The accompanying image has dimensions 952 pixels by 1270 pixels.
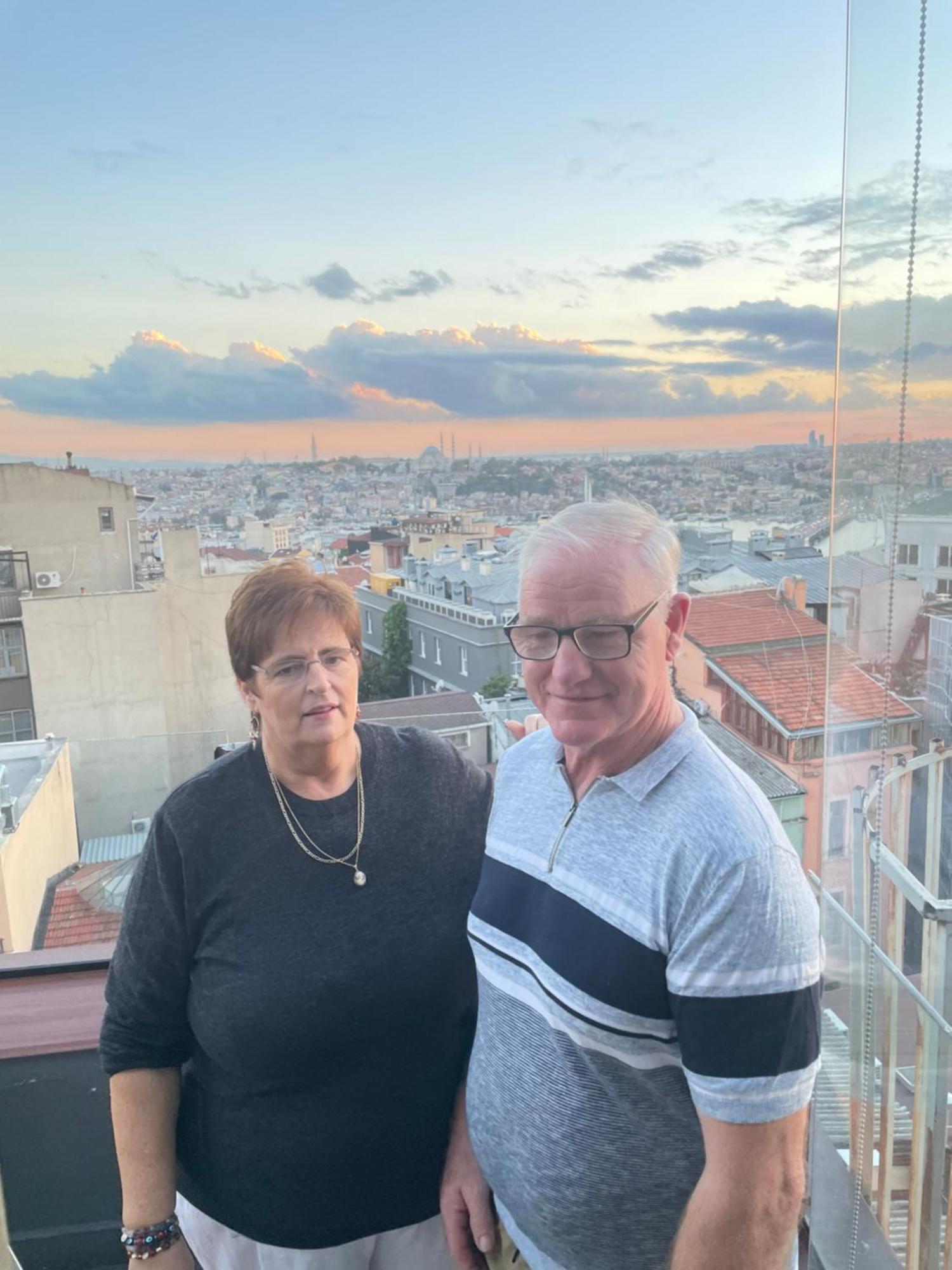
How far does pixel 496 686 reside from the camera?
1.30 metres

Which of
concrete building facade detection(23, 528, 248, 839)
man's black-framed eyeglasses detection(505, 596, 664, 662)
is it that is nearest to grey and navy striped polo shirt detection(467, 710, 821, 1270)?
man's black-framed eyeglasses detection(505, 596, 664, 662)

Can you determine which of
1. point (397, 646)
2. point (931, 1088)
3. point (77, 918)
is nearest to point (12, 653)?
point (77, 918)

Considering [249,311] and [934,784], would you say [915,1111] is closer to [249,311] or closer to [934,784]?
[934,784]

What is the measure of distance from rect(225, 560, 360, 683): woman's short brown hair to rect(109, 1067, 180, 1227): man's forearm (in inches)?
20.1

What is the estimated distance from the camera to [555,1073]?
2.73 ft

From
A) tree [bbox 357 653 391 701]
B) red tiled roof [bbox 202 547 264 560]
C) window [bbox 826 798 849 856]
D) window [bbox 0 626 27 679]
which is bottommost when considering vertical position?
window [bbox 826 798 849 856]

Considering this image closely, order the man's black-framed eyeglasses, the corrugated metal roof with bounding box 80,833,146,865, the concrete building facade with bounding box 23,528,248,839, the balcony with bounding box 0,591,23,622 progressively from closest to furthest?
the man's black-framed eyeglasses → the corrugated metal roof with bounding box 80,833,146,865 → the concrete building facade with bounding box 23,528,248,839 → the balcony with bounding box 0,591,23,622

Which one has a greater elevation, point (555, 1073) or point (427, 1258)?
point (555, 1073)

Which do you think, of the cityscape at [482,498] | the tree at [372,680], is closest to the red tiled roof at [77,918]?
the cityscape at [482,498]

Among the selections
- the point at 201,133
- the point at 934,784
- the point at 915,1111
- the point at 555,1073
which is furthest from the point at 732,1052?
the point at 201,133

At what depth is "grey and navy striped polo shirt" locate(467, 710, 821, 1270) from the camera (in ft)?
2.25

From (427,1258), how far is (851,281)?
1.44 meters

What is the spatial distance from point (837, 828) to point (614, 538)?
72cm

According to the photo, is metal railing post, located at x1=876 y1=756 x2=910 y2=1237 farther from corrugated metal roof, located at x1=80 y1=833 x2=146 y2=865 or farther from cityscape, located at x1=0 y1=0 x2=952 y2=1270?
corrugated metal roof, located at x1=80 y1=833 x2=146 y2=865
